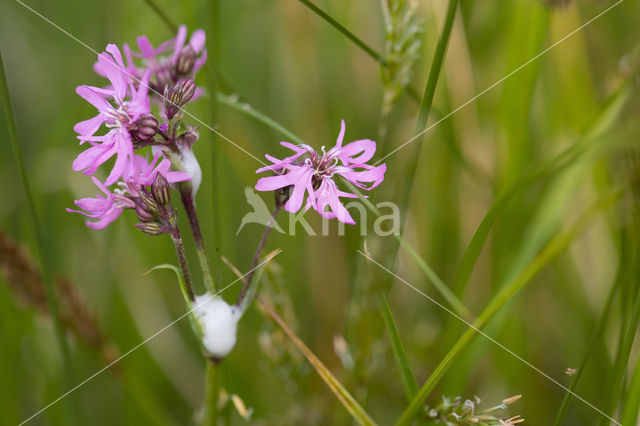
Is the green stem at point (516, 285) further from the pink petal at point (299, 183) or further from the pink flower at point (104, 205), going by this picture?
the pink flower at point (104, 205)

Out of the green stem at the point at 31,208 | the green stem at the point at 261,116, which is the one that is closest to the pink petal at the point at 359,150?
the green stem at the point at 261,116

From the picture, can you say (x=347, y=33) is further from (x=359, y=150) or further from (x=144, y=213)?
(x=144, y=213)

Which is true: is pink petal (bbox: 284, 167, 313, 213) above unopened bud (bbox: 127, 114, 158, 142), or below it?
below

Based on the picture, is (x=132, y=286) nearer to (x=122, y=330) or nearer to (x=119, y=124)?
(x=122, y=330)

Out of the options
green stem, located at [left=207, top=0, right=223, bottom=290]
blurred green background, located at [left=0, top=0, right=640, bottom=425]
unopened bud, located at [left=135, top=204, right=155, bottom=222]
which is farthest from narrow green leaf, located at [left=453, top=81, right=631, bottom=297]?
unopened bud, located at [left=135, top=204, right=155, bottom=222]

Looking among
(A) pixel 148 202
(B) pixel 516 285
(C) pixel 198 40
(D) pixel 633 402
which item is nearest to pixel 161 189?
(A) pixel 148 202

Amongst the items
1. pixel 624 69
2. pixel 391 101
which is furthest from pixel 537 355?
pixel 391 101

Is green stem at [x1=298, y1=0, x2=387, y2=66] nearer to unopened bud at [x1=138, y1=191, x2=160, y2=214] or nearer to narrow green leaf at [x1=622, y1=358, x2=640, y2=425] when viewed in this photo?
unopened bud at [x1=138, y1=191, x2=160, y2=214]

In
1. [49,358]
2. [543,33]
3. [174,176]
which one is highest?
[543,33]
